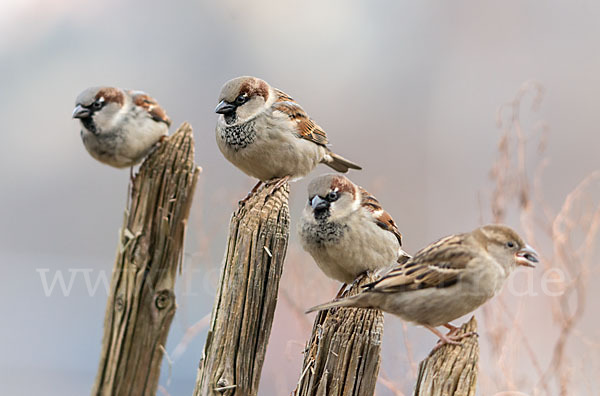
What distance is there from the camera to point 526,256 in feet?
6.22

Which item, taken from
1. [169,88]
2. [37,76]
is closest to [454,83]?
[169,88]

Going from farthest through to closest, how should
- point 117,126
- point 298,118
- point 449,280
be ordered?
point 117,126 → point 298,118 → point 449,280

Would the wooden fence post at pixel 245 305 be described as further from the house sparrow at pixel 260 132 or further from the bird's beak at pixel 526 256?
the bird's beak at pixel 526 256

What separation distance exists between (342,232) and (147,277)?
0.76 m

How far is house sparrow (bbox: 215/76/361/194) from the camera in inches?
93.4

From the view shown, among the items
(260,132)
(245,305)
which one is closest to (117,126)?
(260,132)

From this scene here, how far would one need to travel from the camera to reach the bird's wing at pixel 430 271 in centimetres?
187

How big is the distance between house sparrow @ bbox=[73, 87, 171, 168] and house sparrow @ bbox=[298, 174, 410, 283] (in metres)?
1.01

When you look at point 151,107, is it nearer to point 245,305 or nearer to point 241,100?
point 241,100

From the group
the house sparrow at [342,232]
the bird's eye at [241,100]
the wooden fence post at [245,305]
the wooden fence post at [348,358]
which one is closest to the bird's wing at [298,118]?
the bird's eye at [241,100]

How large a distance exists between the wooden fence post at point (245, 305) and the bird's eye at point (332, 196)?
337 mm

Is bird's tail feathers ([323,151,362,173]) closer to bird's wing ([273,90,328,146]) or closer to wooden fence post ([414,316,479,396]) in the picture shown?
bird's wing ([273,90,328,146])

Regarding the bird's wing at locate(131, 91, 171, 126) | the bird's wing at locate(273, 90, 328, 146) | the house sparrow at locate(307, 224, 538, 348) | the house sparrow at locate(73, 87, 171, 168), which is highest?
the bird's wing at locate(131, 91, 171, 126)

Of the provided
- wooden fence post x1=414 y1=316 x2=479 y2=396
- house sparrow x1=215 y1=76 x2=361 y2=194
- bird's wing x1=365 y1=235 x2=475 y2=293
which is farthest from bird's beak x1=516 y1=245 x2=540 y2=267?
house sparrow x1=215 y1=76 x2=361 y2=194
